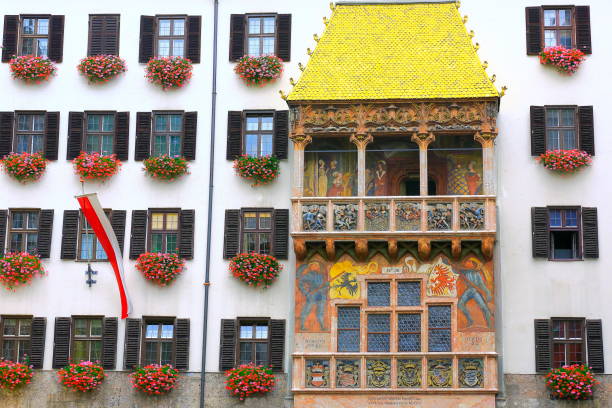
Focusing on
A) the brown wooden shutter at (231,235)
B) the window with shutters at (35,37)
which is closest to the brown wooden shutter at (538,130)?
the brown wooden shutter at (231,235)

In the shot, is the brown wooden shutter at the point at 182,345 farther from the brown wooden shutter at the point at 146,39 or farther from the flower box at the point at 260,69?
the brown wooden shutter at the point at 146,39

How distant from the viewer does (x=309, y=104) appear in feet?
114

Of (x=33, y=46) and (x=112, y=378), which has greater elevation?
(x=33, y=46)

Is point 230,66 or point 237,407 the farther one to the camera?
point 230,66

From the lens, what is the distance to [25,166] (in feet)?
119

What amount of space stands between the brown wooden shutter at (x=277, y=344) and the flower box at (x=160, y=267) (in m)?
3.00

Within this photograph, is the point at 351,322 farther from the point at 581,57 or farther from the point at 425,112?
the point at 581,57

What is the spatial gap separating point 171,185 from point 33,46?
19.9 feet

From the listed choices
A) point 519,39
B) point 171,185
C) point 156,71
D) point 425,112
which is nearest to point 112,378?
point 171,185

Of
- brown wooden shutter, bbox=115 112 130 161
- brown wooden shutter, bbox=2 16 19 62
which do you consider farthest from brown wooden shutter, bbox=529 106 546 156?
brown wooden shutter, bbox=2 16 19 62

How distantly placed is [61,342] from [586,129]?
15416 mm

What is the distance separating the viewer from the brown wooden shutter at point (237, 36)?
36.8m

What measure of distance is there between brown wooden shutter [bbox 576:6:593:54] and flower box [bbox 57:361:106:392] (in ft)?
52.2

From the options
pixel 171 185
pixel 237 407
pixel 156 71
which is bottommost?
pixel 237 407
